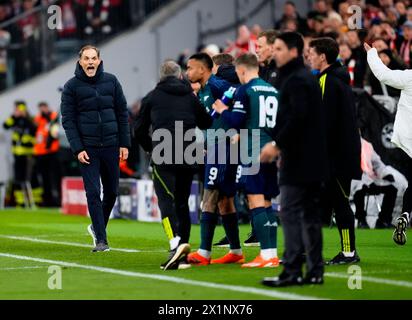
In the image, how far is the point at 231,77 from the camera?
47.8ft

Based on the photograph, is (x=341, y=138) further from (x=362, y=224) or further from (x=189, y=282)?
(x=362, y=224)

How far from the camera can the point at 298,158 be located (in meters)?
10.3

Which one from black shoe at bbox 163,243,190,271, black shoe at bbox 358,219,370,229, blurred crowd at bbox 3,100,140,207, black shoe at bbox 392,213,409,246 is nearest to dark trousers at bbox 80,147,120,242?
black shoe at bbox 163,243,190,271

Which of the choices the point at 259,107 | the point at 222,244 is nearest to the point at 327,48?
the point at 259,107

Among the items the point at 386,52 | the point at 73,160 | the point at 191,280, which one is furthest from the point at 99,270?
the point at 73,160

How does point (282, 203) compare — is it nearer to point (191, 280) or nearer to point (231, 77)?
point (191, 280)

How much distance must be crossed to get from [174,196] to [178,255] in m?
1.06

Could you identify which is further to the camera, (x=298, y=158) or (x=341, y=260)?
(x=341, y=260)

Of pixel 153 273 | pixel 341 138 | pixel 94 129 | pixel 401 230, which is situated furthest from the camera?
pixel 401 230

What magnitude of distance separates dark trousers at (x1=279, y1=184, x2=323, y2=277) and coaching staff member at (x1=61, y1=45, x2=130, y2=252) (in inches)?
178

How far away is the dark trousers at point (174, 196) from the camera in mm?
12836

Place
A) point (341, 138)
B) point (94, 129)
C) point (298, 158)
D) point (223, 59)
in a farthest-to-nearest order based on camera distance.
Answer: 1. point (223, 59)
2. point (94, 129)
3. point (341, 138)
4. point (298, 158)

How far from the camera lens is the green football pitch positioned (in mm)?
10148

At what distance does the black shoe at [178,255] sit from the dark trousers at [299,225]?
176cm
